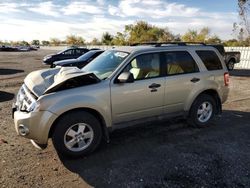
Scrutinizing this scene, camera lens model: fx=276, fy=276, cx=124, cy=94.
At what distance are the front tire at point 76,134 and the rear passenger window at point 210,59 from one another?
2.89m

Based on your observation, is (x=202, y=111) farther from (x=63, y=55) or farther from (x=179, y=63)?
(x=63, y=55)

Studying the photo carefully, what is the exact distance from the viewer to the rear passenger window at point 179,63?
5542 millimetres

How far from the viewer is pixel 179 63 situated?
18.8 feet

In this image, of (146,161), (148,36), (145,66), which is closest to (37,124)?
(146,161)

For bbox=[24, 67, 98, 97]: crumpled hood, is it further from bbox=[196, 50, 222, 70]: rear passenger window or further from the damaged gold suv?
bbox=[196, 50, 222, 70]: rear passenger window

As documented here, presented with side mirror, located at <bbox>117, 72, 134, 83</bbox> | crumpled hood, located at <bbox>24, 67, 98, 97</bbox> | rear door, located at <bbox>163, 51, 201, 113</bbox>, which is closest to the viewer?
crumpled hood, located at <bbox>24, 67, 98, 97</bbox>

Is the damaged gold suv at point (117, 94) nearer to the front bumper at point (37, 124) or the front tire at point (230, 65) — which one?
the front bumper at point (37, 124)

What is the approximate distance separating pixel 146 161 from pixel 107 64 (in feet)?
6.55

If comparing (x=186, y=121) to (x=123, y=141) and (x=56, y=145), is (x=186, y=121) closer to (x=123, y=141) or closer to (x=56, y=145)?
(x=123, y=141)

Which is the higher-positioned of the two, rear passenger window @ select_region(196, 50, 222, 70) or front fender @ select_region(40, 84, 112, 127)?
rear passenger window @ select_region(196, 50, 222, 70)

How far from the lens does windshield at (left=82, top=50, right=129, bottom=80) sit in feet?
16.6

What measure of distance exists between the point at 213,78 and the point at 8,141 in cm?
447

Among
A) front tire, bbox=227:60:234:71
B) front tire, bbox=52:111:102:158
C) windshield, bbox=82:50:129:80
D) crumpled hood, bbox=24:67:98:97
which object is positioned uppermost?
windshield, bbox=82:50:129:80

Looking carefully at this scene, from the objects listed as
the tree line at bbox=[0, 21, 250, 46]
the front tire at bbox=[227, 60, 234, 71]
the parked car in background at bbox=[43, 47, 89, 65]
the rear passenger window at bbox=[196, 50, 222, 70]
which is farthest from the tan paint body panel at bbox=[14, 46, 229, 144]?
the tree line at bbox=[0, 21, 250, 46]
